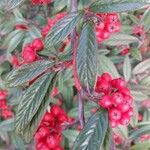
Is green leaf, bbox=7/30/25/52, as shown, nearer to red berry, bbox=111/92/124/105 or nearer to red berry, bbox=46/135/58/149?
red berry, bbox=46/135/58/149

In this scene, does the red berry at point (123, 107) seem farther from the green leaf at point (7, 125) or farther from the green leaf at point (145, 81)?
the green leaf at point (7, 125)

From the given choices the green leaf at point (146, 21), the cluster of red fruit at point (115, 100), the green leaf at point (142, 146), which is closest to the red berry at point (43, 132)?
the cluster of red fruit at point (115, 100)

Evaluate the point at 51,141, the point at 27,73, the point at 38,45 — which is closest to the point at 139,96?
the point at 38,45

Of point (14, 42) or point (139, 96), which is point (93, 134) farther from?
point (14, 42)

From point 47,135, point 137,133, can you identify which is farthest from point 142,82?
point 47,135

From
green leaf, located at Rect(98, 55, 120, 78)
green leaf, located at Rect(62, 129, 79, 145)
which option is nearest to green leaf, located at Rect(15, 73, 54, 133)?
green leaf, located at Rect(98, 55, 120, 78)

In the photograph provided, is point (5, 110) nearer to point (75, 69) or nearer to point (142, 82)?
point (142, 82)

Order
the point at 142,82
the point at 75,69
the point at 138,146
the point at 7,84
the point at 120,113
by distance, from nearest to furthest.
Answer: the point at 75,69, the point at 120,113, the point at 7,84, the point at 138,146, the point at 142,82
